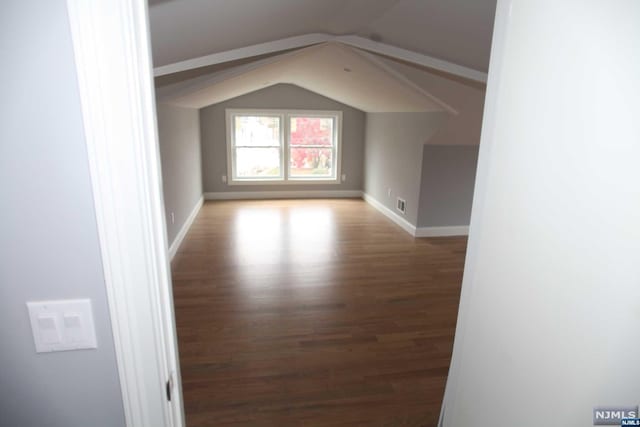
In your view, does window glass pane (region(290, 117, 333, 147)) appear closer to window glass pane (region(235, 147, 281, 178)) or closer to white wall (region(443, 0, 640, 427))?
window glass pane (region(235, 147, 281, 178))

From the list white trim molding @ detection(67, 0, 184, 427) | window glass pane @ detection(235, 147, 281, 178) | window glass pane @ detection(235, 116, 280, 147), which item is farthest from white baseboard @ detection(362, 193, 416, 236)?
white trim molding @ detection(67, 0, 184, 427)

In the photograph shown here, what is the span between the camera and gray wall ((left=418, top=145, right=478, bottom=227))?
4.98 metres

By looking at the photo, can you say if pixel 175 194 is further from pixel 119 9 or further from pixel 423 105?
pixel 119 9

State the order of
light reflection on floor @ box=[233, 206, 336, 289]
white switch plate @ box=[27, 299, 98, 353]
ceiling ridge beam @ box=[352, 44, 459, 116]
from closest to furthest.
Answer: white switch plate @ box=[27, 299, 98, 353] < ceiling ridge beam @ box=[352, 44, 459, 116] < light reflection on floor @ box=[233, 206, 336, 289]

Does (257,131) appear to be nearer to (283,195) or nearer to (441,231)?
(283,195)

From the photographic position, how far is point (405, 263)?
4211 millimetres

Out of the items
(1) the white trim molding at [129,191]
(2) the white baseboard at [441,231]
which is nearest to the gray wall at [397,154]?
(2) the white baseboard at [441,231]

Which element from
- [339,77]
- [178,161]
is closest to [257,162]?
[178,161]

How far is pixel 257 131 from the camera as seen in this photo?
23.8 ft

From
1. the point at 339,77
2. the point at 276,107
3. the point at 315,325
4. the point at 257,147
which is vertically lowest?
the point at 315,325

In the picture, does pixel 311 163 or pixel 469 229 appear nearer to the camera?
pixel 469 229

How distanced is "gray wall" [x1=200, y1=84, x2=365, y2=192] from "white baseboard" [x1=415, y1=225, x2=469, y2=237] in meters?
2.72

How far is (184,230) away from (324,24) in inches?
134

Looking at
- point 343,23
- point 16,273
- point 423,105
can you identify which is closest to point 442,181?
point 423,105
